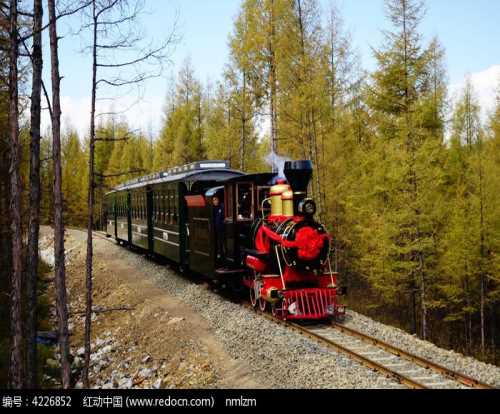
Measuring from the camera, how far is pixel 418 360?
787 centimetres

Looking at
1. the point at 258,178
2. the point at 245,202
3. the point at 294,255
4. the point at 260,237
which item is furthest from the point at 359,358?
the point at 245,202

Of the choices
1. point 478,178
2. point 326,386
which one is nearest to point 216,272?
point 326,386

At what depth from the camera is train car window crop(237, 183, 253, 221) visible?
11.8 metres

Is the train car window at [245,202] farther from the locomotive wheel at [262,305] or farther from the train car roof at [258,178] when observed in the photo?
the locomotive wheel at [262,305]

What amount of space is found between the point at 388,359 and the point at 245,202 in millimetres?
5260

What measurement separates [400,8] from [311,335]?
11.6 meters

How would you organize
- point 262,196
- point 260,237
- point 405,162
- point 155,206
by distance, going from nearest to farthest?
point 260,237 < point 262,196 < point 405,162 < point 155,206

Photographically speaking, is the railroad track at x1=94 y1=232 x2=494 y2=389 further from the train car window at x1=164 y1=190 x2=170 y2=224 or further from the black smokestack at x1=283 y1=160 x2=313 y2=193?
the train car window at x1=164 y1=190 x2=170 y2=224

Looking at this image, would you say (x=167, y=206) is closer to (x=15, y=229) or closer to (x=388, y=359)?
(x=15, y=229)

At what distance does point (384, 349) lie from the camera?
28.4 ft

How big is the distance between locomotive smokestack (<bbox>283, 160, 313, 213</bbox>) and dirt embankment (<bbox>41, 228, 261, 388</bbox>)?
132 inches

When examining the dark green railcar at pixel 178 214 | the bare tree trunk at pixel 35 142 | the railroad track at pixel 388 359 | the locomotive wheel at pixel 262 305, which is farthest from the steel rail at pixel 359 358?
the bare tree trunk at pixel 35 142

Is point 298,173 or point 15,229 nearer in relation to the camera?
point 15,229

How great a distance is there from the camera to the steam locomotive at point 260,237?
33.5ft
